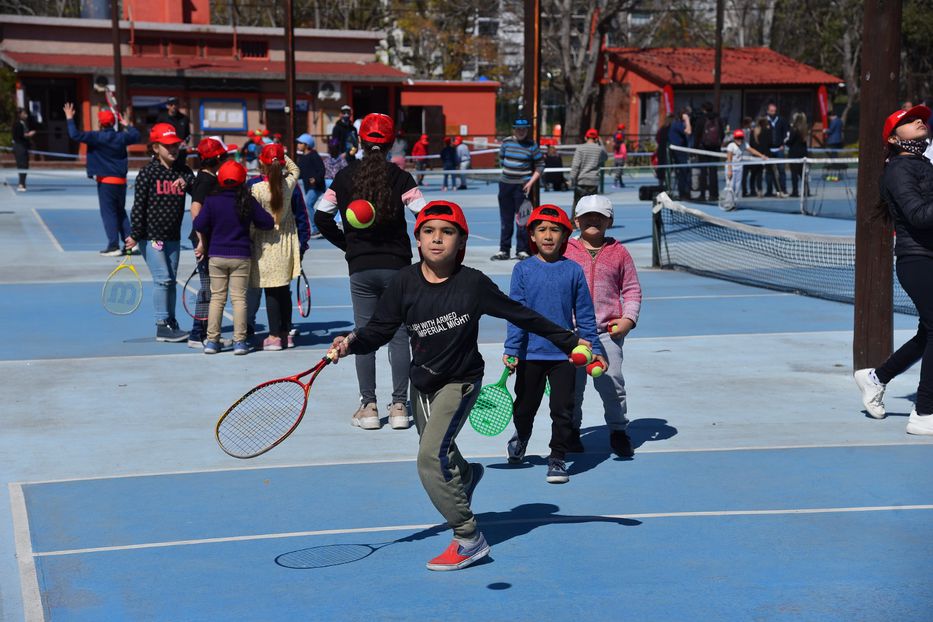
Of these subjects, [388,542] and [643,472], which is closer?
[388,542]

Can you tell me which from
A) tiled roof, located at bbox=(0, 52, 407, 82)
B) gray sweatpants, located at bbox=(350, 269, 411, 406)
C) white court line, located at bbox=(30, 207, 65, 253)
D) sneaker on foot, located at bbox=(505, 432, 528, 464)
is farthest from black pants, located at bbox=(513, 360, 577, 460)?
tiled roof, located at bbox=(0, 52, 407, 82)

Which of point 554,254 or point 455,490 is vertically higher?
point 554,254

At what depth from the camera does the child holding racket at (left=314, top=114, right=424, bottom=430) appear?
25.7ft

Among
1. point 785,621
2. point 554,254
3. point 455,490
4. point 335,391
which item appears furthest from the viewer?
point 335,391

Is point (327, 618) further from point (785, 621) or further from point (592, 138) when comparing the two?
point (592, 138)

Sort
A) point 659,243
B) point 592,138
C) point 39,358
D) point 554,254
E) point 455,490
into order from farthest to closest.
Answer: point 592,138
point 659,243
point 39,358
point 554,254
point 455,490

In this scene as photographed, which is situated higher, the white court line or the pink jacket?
the pink jacket

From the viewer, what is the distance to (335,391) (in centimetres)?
930

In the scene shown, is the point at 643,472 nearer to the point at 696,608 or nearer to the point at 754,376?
the point at 696,608

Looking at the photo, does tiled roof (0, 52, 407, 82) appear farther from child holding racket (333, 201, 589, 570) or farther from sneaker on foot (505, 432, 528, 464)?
child holding racket (333, 201, 589, 570)

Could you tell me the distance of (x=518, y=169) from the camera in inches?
663

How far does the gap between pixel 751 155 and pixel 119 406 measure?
2256cm

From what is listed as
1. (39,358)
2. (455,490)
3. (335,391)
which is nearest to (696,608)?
(455,490)

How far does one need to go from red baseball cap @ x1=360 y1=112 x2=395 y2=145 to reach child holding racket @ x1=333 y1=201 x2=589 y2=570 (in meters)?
2.41
